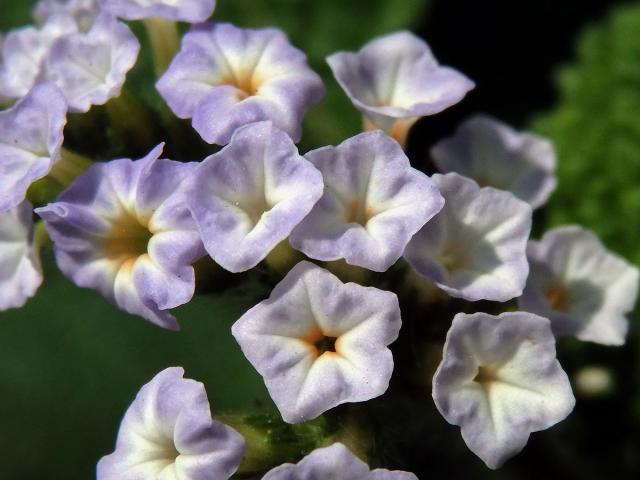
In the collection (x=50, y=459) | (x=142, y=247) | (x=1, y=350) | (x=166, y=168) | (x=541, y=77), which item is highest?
(x=166, y=168)

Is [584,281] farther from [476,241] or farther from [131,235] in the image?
[131,235]

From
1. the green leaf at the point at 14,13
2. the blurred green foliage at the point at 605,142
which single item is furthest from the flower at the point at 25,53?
the blurred green foliage at the point at 605,142

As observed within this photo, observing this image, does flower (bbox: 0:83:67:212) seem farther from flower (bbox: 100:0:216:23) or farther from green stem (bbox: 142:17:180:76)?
green stem (bbox: 142:17:180:76)

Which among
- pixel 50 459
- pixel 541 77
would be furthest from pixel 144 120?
pixel 541 77

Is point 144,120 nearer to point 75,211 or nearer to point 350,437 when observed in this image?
point 75,211

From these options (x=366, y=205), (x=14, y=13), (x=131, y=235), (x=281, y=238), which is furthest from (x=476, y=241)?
(x=14, y=13)

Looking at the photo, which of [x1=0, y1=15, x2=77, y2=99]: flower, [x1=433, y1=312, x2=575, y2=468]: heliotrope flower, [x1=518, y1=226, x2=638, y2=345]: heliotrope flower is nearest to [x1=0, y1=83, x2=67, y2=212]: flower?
[x1=0, y1=15, x2=77, y2=99]: flower
